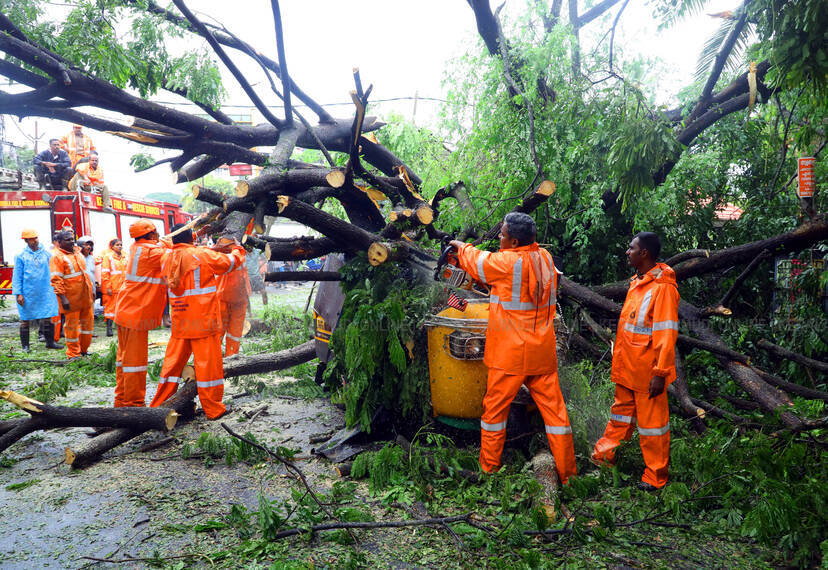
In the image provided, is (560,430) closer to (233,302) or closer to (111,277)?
(233,302)

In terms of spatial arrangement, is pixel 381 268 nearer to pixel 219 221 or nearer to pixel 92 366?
pixel 219 221

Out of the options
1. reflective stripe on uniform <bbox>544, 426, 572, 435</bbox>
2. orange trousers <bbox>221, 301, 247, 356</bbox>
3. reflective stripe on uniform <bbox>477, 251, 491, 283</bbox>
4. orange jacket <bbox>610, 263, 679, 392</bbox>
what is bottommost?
reflective stripe on uniform <bbox>544, 426, 572, 435</bbox>

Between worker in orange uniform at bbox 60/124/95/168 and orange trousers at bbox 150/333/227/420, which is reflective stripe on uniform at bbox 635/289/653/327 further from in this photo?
worker in orange uniform at bbox 60/124/95/168

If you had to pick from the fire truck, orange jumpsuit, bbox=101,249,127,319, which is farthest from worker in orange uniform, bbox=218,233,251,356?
the fire truck

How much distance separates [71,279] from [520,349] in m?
7.39

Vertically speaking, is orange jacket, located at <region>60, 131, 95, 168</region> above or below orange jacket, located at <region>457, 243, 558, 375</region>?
above

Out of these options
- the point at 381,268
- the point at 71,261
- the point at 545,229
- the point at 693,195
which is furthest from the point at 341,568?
the point at 71,261

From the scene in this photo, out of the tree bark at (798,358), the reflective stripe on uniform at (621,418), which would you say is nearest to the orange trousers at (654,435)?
the reflective stripe on uniform at (621,418)

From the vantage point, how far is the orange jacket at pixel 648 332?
131 inches

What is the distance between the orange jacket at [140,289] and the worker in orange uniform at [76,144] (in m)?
7.99

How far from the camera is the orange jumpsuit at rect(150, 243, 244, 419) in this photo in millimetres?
4770

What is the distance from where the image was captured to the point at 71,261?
25.1ft

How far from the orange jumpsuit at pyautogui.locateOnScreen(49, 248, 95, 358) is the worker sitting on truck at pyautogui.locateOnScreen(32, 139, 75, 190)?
3.15 meters

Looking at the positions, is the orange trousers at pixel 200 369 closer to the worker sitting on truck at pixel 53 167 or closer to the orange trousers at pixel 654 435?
the orange trousers at pixel 654 435
